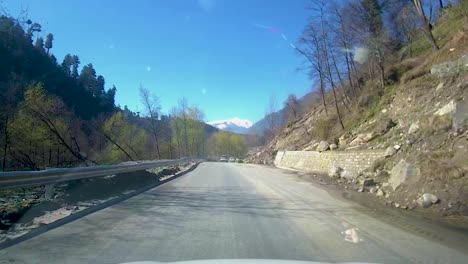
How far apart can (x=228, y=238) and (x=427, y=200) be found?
6.54 meters

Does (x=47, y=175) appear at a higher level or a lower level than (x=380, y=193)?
higher

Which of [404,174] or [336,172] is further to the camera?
[336,172]

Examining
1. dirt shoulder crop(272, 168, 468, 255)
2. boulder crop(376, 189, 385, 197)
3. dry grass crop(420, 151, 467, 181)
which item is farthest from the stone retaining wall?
dirt shoulder crop(272, 168, 468, 255)

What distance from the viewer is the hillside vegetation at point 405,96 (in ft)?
44.0

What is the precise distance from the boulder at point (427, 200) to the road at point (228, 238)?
1.61 meters

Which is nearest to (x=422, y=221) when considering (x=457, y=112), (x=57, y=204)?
(x=457, y=112)

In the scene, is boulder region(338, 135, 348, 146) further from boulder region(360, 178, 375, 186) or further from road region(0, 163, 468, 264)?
road region(0, 163, 468, 264)

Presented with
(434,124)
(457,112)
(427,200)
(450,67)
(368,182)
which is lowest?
(427,200)

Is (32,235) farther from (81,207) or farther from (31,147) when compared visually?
(31,147)

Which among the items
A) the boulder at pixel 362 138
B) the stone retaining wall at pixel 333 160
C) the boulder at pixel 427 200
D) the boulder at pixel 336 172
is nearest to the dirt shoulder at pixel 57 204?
the boulder at pixel 427 200

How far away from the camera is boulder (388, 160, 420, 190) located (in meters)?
14.0

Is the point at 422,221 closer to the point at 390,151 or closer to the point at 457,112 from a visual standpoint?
the point at 457,112

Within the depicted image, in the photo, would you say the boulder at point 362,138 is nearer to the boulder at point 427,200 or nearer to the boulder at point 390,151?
the boulder at point 390,151

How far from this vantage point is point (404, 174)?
1455 centimetres
